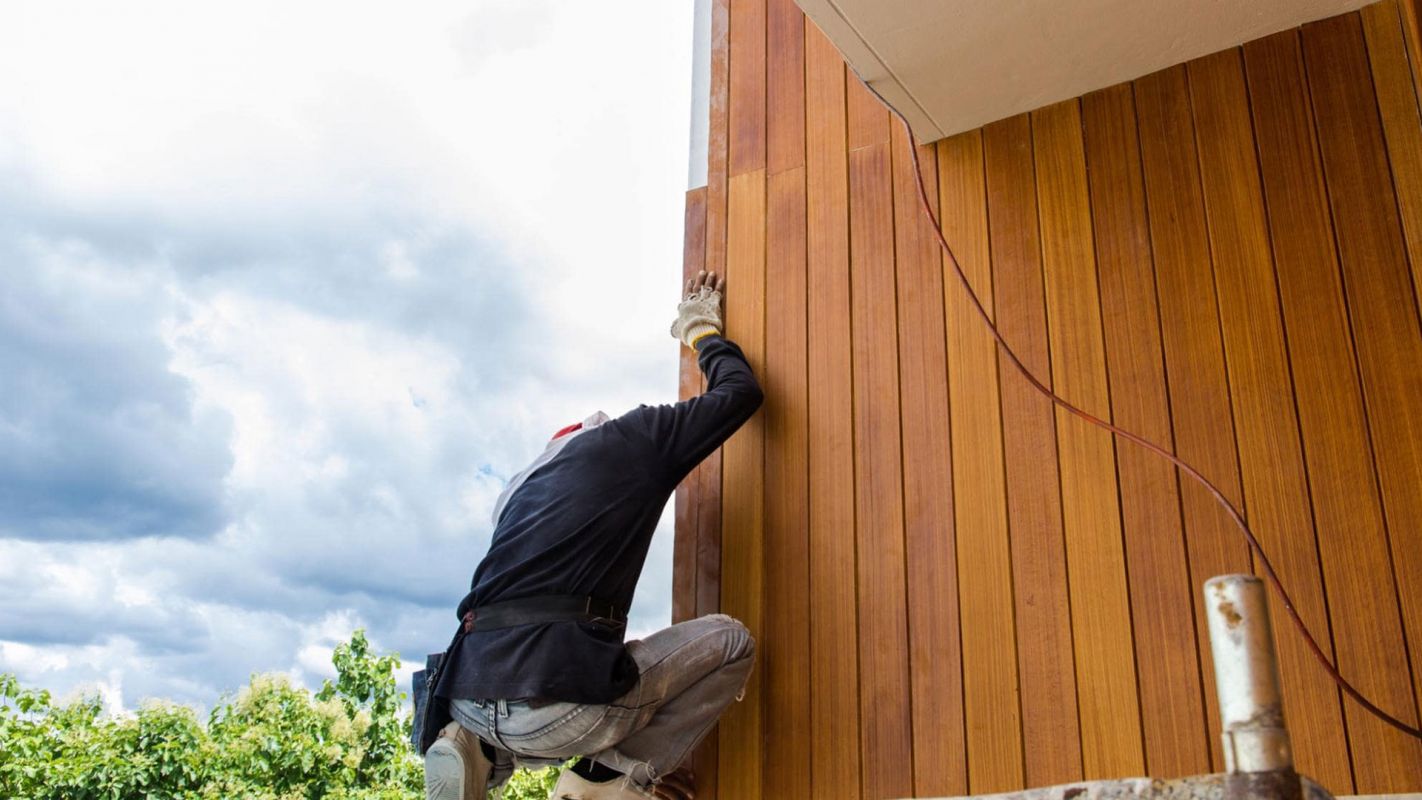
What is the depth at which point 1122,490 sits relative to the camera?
7.47 feet

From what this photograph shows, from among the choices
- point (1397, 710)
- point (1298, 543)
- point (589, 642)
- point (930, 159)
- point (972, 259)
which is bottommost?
point (1397, 710)

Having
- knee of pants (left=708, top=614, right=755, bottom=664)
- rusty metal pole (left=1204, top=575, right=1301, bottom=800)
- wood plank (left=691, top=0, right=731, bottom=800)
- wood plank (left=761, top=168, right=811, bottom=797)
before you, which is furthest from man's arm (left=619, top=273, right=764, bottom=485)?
rusty metal pole (left=1204, top=575, right=1301, bottom=800)

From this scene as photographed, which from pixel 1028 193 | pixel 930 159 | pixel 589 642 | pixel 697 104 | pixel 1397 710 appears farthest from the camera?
pixel 697 104

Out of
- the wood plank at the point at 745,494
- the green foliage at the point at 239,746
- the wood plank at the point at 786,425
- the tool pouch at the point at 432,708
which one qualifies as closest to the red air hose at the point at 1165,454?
the wood plank at the point at 786,425

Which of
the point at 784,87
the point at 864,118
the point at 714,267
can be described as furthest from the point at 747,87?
the point at 714,267

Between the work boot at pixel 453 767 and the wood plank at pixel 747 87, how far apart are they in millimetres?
1775

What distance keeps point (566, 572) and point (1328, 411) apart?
1.59 m

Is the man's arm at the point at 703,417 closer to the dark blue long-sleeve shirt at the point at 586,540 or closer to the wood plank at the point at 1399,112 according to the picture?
the dark blue long-sleeve shirt at the point at 586,540

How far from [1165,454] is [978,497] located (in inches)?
16.5

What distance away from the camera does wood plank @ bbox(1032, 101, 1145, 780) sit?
2.15 metres

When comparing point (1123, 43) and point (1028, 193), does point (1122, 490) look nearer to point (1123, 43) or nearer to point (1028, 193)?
point (1028, 193)

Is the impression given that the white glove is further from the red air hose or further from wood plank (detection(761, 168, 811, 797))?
the red air hose

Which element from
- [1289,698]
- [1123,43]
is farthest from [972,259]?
[1289,698]

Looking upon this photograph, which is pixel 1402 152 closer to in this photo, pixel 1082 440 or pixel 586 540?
pixel 1082 440
